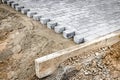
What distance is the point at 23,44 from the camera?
18.8 feet

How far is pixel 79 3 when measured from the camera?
8125mm

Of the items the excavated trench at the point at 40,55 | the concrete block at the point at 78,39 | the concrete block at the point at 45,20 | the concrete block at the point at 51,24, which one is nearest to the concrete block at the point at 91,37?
the concrete block at the point at 78,39

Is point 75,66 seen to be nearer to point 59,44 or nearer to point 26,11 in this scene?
point 59,44

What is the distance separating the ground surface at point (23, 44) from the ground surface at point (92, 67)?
2.04ft

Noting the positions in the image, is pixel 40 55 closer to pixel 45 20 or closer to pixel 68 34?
pixel 68 34

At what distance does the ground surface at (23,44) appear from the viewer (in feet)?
15.8

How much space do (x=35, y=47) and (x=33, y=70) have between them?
952 mm

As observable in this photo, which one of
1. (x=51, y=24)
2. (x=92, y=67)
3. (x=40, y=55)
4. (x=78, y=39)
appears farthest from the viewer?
(x=51, y=24)

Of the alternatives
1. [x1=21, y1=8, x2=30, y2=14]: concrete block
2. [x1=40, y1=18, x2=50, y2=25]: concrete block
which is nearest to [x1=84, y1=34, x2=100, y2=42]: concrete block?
[x1=40, y1=18, x2=50, y2=25]: concrete block

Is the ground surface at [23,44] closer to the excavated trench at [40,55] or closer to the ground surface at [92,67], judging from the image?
the excavated trench at [40,55]

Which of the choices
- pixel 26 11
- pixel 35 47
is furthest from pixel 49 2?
pixel 35 47

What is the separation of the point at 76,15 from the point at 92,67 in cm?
282

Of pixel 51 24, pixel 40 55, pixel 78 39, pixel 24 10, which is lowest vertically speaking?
pixel 40 55

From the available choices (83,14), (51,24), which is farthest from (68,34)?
(83,14)
